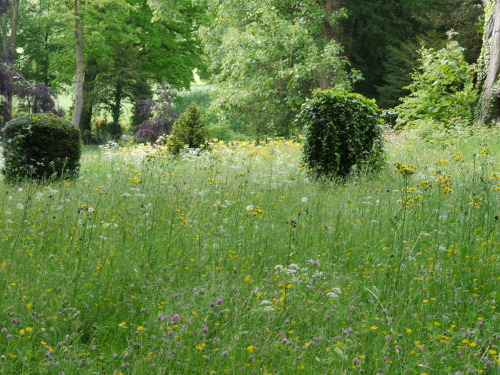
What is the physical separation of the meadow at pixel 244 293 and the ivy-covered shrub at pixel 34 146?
10.9 feet

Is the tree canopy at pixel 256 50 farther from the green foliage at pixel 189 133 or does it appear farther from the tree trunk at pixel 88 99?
the green foliage at pixel 189 133

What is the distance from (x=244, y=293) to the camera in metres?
3.47

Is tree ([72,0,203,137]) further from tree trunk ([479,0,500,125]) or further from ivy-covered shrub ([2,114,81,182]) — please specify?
ivy-covered shrub ([2,114,81,182])

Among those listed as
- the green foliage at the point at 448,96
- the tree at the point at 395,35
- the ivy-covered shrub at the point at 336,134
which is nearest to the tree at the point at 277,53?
the tree at the point at 395,35

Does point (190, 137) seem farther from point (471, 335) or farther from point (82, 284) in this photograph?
point (471, 335)

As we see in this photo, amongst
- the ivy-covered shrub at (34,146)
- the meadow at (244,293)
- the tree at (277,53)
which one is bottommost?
the meadow at (244,293)

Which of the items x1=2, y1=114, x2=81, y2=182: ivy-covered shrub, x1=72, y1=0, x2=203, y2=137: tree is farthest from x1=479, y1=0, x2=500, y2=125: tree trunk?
x1=72, y1=0, x2=203, y2=137: tree

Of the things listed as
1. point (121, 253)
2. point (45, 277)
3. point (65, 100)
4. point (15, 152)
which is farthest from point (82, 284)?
point (65, 100)

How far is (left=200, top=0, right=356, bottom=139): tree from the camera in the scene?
54.3 ft

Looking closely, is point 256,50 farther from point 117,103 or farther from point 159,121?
point 117,103

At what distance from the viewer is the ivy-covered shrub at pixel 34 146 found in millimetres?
8758

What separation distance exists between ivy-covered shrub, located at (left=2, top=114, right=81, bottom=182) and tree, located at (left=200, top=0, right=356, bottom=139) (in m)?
9.21

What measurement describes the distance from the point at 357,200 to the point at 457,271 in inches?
99.4

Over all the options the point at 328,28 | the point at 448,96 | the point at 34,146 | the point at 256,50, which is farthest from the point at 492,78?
the point at 34,146
